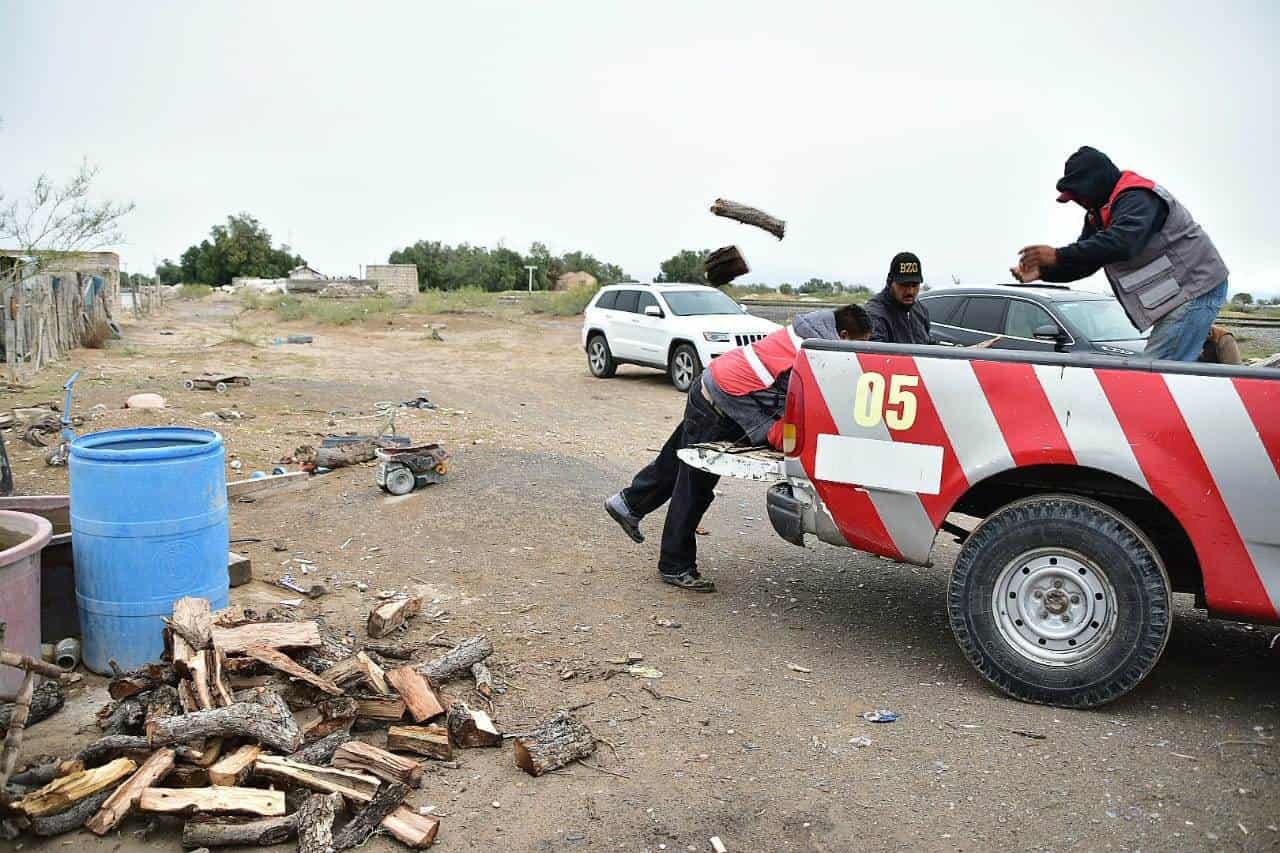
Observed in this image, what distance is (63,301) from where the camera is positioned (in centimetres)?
2038

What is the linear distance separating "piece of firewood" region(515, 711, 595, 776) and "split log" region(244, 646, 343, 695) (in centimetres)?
82

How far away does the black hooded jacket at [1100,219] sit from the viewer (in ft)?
16.5

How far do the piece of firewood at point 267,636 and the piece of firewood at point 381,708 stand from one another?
485 mm

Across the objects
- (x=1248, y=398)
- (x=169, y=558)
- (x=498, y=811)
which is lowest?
(x=498, y=811)

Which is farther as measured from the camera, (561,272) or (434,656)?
(561,272)

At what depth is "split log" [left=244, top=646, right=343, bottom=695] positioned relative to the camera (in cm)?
414

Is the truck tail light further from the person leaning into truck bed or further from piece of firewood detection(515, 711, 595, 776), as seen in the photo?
piece of firewood detection(515, 711, 595, 776)

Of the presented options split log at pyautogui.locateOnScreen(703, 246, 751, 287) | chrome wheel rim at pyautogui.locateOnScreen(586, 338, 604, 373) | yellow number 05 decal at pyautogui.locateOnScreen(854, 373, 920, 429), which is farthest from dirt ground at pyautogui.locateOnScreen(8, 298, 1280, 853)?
chrome wheel rim at pyautogui.locateOnScreen(586, 338, 604, 373)

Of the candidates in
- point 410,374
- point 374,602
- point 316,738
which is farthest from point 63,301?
point 316,738

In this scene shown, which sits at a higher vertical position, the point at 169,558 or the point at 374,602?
the point at 169,558

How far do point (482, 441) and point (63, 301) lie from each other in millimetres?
13858

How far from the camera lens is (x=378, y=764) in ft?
12.0

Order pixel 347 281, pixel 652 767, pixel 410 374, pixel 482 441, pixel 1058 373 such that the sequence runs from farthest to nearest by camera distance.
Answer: pixel 347 281
pixel 410 374
pixel 482 441
pixel 1058 373
pixel 652 767

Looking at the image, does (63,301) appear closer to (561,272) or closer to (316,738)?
(316,738)
